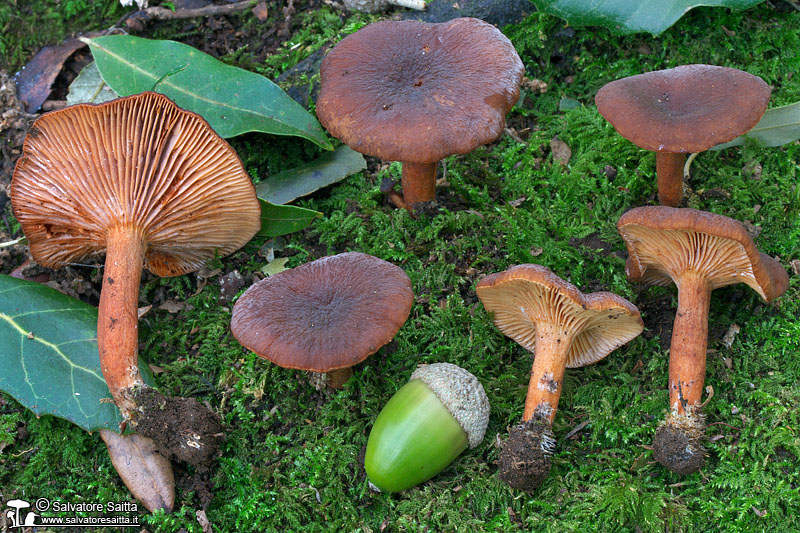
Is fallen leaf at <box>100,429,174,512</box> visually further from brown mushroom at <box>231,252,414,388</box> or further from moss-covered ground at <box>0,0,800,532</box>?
brown mushroom at <box>231,252,414,388</box>

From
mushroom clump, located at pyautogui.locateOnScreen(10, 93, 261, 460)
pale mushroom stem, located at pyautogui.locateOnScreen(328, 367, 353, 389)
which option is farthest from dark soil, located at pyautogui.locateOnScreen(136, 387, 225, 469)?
pale mushroom stem, located at pyautogui.locateOnScreen(328, 367, 353, 389)

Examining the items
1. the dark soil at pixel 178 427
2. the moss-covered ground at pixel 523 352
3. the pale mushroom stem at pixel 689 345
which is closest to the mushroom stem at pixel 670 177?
the moss-covered ground at pixel 523 352

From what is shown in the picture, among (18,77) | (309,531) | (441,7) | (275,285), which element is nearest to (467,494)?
(309,531)

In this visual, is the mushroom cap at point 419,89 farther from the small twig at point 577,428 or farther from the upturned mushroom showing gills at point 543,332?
the small twig at point 577,428

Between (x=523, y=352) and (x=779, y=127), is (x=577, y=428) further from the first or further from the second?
(x=779, y=127)

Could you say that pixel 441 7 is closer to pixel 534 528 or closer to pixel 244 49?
pixel 244 49

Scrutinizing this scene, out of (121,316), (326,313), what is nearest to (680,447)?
(326,313)
